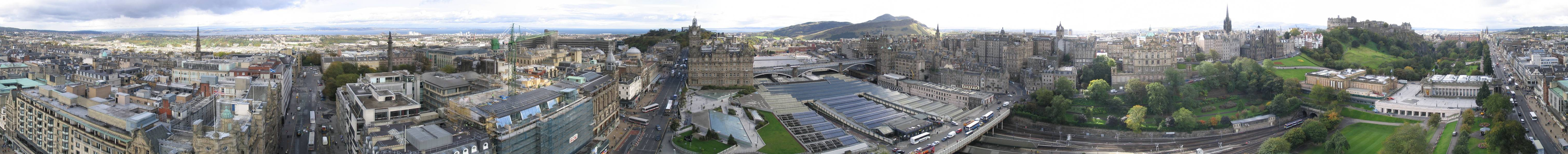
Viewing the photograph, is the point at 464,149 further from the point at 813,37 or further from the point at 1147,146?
the point at 813,37

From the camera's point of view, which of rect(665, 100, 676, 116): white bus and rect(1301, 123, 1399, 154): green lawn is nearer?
rect(1301, 123, 1399, 154): green lawn

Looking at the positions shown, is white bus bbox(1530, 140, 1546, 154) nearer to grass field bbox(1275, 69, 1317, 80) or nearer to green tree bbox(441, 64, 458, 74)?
grass field bbox(1275, 69, 1317, 80)

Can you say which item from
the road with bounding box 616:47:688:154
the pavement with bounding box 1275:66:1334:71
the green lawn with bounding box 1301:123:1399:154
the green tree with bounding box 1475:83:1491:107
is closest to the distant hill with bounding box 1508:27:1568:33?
the pavement with bounding box 1275:66:1334:71

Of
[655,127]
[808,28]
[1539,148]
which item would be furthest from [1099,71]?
[808,28]

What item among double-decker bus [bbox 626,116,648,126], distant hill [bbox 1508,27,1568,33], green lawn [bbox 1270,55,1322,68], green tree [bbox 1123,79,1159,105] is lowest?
double-decker bus [bbox 626,116,648,126]

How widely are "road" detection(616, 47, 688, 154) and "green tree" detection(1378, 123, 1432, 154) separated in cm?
1976

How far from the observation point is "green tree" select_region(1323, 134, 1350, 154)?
103 feet

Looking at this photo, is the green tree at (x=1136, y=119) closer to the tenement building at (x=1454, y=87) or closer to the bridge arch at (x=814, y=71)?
the tenement building at (x=1454, y=87)

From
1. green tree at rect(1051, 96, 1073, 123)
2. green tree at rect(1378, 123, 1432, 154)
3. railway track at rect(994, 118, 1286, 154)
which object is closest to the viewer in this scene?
green tree at rect(1378, 123, 1432, 154)

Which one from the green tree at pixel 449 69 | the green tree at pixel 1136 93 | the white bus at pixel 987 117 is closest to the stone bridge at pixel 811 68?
the white bus at pixel 987 117

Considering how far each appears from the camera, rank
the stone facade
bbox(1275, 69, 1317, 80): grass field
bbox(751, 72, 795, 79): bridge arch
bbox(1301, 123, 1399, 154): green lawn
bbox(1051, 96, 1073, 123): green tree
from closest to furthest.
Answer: bbox(1301, 123, 1399, 154): green lawn → bbox(1051, 96, 1073, 123): green tree → the stone facade → bbox(1275, 69, 1317, 80): grass field → bbox(751, 72, 795, 79): bridge arch

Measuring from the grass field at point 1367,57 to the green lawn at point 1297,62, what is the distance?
6.44ft

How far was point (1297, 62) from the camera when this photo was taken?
180 feet

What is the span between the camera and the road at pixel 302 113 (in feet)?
93.0
